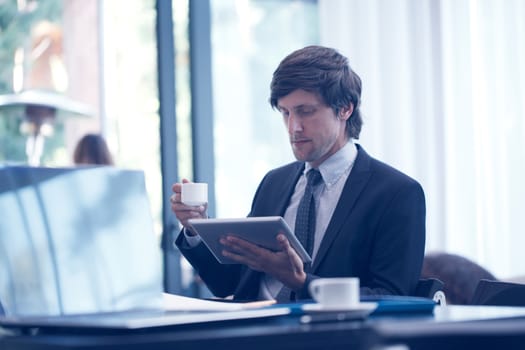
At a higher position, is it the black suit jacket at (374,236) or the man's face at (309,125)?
the man's face at (309,125)

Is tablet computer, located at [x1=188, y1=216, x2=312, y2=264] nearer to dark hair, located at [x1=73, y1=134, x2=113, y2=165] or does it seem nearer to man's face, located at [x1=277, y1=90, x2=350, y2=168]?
man's face, located at [x1=277, y1=90, x2=350, y2=168]

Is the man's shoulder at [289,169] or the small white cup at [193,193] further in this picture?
the man's shoulder at [289,169]

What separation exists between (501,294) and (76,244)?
936 millimetres

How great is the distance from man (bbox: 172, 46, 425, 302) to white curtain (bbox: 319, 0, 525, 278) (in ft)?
5.53

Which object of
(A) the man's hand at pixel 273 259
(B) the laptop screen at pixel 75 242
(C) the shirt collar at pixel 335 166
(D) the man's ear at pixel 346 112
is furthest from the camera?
(D) the man's ear at pixel 346 112

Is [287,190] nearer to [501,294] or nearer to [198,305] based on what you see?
[501,294]

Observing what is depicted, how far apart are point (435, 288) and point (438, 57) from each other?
8.20 ft

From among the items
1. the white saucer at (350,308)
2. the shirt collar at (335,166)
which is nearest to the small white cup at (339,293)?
the white saucer at (350,308)

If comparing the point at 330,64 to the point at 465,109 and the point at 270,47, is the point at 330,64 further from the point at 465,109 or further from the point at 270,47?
the point at 270,47

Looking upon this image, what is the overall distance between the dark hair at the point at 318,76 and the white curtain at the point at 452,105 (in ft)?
5.79

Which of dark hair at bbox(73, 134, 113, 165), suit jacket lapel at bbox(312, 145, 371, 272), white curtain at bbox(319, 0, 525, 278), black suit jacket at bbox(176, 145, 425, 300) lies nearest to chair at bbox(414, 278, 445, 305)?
black suit jacket at bbox(176, 145, 425, 300)

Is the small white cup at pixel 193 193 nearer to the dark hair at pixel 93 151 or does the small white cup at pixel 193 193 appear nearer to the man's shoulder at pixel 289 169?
the man's shoulder at pixel 289 169

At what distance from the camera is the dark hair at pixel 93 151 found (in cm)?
491

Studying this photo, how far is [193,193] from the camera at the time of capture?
2.36m
